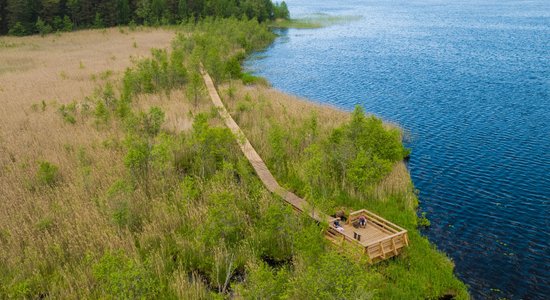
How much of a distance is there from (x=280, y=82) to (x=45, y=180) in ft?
122

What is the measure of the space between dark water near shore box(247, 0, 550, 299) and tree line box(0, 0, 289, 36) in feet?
112

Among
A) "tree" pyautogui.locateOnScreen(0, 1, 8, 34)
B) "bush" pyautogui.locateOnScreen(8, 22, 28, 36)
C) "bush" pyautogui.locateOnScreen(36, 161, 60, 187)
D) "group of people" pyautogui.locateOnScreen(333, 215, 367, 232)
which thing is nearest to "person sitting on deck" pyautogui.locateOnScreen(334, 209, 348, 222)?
"group of people" pyautogui.locateOnScreen(333, 215, 367, 232)

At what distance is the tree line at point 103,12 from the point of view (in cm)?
9838

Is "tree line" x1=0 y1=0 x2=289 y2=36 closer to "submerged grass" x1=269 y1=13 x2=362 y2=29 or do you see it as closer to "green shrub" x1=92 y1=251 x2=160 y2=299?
"submerged grass" x1=269 y1=13 x2=362 y2=29

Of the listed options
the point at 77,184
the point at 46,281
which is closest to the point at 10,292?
the point at 46,281

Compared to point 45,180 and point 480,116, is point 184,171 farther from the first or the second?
point 480,116

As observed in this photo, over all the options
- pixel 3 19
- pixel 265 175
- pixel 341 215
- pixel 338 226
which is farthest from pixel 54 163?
pixel 3 19

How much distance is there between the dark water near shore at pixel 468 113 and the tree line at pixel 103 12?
34.1 m

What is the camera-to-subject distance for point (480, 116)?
1524 inches

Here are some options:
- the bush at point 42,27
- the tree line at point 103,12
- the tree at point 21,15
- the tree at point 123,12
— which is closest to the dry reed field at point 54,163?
the bush at point 42,27

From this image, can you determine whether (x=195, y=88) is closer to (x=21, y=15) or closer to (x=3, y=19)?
(x=21, y=15)

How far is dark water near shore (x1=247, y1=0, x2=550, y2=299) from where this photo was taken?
20141mm

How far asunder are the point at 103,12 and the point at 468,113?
10373cm

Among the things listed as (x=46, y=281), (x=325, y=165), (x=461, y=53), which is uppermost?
(x=461, y=53)
